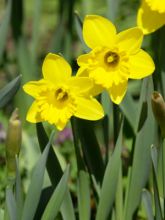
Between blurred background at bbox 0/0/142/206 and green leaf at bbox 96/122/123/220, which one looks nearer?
green leaf at bbox 96/122/123/220

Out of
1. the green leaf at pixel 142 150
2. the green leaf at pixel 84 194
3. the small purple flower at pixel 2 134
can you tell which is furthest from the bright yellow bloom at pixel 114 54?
the small purple flower at pixel 2 134

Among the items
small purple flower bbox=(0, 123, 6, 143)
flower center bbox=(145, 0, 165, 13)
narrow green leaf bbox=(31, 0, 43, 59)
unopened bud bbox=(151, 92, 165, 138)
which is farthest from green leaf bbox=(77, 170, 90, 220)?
narrow green leaf bbox=(31, 0, 43, 59)

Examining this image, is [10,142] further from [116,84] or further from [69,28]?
[69,28]

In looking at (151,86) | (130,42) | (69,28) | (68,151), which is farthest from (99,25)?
(69,28)

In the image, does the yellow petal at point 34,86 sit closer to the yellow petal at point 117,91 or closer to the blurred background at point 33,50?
the yellow petal at point 117,91

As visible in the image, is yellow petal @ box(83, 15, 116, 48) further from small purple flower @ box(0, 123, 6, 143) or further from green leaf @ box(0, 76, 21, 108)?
small purple flower @ box(0, 123, 6, 143)
